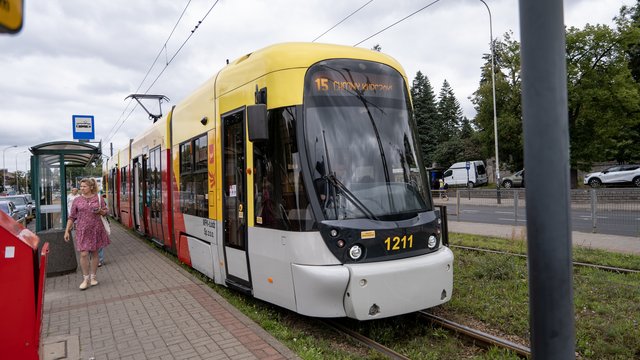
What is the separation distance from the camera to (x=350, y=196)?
491 centimetres

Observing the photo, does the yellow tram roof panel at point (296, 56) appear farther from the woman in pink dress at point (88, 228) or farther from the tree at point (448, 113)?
the tree at point (448, 113)

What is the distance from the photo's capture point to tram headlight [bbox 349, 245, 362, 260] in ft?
15.5

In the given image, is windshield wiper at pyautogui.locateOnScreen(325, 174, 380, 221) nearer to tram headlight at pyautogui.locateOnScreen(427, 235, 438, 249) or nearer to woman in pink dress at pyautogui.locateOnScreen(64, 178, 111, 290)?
tram headlight at pyautogui.locateOnScreen(427, 235, 438, 249)

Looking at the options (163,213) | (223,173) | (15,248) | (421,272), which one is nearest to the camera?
(15,248)

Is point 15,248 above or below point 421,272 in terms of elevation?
above

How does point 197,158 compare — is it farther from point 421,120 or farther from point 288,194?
point 421,120

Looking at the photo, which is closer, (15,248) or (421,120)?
(15,248)

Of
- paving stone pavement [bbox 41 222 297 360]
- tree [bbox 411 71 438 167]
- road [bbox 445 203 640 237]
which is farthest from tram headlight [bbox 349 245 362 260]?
tree [bbox 411 71 438 167]

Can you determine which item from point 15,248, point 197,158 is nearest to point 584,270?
point 197,158

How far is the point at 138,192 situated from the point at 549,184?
13.2 meters

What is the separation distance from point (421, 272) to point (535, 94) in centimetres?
318

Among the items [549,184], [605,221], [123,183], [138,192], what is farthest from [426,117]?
[549,184]

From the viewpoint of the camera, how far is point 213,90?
7105 mm

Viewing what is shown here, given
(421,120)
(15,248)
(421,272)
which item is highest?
(421,120)
